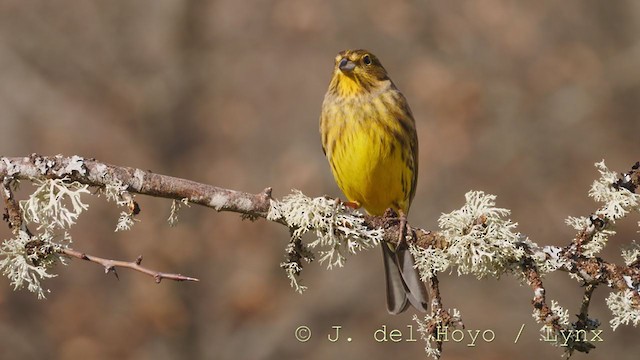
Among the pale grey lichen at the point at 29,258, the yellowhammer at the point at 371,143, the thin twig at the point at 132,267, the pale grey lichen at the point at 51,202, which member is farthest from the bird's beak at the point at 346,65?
the thin twig at the point at 132,267

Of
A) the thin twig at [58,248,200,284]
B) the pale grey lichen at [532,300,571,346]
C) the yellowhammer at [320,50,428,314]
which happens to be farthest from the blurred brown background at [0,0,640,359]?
the thin twig at [58,248,200,284]

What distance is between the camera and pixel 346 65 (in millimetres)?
6191

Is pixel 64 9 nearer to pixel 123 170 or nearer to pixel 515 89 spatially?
pixel 515 89

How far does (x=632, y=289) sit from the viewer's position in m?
3.82

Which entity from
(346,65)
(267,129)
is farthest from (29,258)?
(267,129)

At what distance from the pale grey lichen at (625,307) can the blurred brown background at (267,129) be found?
657 cm

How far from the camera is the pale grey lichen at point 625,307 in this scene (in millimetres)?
3777

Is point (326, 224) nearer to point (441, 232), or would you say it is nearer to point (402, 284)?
point (441, 232)

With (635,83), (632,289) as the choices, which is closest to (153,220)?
(635,83)

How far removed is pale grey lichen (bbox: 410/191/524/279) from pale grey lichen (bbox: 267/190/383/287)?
25cm

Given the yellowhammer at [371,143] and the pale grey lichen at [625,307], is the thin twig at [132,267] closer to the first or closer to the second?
the pale grey lichen at [625,307]

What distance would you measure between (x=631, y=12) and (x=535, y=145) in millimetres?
1914

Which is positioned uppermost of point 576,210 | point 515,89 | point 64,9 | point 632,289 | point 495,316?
point 64,9

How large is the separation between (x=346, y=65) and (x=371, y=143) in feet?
2.03
